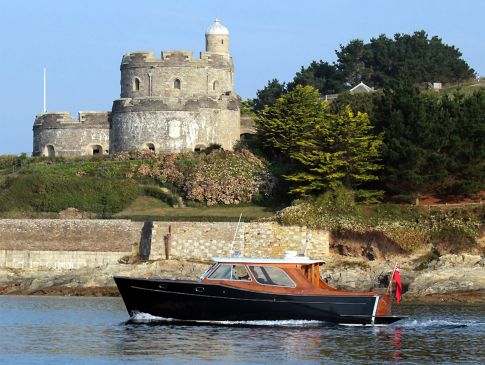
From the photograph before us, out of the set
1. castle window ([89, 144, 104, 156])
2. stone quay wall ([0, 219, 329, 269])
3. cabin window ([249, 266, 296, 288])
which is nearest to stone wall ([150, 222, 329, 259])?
stone quay wall ([0, 219, 329, 269])

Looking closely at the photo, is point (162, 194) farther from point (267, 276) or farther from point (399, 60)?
point (399, 60)

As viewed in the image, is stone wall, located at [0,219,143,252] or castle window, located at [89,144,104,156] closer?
stone wall, located at [0,219,143,252]

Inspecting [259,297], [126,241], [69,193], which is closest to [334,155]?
[126,241]

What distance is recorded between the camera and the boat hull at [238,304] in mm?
39219

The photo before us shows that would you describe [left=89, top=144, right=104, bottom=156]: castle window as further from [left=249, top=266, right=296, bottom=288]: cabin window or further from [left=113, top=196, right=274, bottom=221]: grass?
[left=249, top=266, right=296, bottom=288]: cabin window

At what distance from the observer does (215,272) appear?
3969cm

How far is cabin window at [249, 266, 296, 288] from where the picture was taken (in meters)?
39.5

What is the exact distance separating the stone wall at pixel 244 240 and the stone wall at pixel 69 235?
2.09 metres

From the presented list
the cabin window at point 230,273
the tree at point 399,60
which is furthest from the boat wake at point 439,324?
the tree at point 399,60

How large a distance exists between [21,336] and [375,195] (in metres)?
26.0

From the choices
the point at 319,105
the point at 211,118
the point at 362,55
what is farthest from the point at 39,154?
the point at 362,55

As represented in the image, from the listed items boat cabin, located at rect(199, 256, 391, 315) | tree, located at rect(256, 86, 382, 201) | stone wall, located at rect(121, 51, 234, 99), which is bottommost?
boat cabin, located at rect(199, 256, 391, 315)

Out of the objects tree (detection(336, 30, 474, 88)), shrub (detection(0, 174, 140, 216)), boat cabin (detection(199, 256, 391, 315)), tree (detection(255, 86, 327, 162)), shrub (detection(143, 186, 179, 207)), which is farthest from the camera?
tree (detection(336, 30, 474, 88))

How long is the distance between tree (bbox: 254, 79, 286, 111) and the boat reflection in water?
183ft
